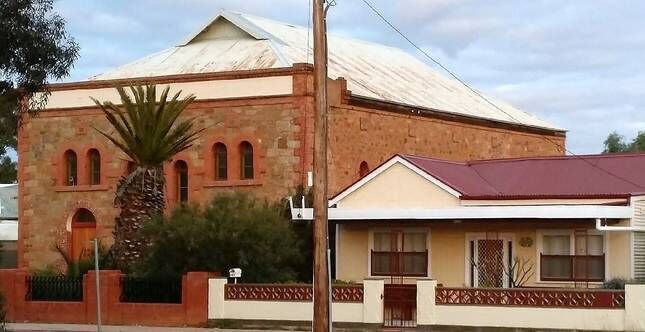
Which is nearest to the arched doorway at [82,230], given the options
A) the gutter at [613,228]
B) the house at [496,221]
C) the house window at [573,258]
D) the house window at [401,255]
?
the house at [496,221]

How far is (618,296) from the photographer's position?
26.9 metres

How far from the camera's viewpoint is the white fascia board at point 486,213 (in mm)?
30406

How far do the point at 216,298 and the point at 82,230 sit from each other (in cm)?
1277

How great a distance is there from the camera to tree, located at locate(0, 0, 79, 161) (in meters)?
22.9

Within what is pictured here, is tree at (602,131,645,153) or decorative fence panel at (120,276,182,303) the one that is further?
tree at (602,131,645,153)

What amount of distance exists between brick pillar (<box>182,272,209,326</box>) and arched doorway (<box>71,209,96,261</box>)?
11366 millimetres

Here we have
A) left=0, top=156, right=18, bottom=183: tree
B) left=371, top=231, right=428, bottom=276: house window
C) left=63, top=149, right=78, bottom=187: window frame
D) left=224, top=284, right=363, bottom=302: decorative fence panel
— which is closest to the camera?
left=224, top=284, right=363, bottom=302: decorative fence panel

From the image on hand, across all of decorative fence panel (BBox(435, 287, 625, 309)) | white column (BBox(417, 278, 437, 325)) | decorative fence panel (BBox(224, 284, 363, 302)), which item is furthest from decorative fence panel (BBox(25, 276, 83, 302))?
decorative fence panel (BBox(435, 287, 625, 309))

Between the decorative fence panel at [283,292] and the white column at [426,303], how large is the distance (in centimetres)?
158

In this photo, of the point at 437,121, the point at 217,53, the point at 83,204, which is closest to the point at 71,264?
the point at 83,204

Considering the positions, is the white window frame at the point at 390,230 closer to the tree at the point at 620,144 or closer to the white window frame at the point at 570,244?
the white window frame at the point at 570,244

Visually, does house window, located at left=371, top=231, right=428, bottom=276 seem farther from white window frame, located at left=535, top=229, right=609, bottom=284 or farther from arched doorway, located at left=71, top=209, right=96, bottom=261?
arched doorway, located at left=71, top=209, right=96, bottom=261

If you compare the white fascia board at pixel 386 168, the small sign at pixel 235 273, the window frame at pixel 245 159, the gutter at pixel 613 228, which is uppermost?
the window frame at pixel 245 159

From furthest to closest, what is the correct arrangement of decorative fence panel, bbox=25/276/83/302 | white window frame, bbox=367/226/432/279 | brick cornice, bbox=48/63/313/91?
brick cornice, bbox=48/63/313/91 < decorative fence panel, bbox=25/276/83/302 < white window frame, bbox=367/226/432/279
